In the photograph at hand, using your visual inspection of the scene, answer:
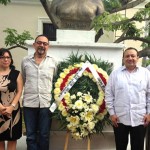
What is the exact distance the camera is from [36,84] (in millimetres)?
3793

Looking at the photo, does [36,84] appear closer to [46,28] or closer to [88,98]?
[88,98]

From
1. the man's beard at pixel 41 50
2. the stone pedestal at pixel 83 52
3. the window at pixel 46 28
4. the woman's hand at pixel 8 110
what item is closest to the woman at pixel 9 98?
the woman's hand at pixel 8 110

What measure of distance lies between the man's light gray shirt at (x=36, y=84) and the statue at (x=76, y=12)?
101cm

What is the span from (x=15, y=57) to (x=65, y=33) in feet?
27.3

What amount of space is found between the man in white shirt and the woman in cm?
108

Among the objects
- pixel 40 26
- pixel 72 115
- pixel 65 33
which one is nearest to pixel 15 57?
pixel 40 26

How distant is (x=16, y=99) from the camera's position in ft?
12.1

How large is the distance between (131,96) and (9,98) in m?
1.41

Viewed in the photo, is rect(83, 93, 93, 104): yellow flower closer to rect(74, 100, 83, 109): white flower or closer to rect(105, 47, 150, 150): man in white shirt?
rect(74, 100, 83, 109): white flower

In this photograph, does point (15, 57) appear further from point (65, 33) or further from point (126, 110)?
point (126, 110)

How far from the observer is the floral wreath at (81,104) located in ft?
12.8

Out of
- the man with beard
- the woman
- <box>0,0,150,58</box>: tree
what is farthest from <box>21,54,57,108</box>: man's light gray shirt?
<box>0,0,150,58</box>: tree

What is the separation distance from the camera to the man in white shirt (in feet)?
11.5

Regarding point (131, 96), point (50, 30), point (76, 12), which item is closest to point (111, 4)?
point (50, 30)
